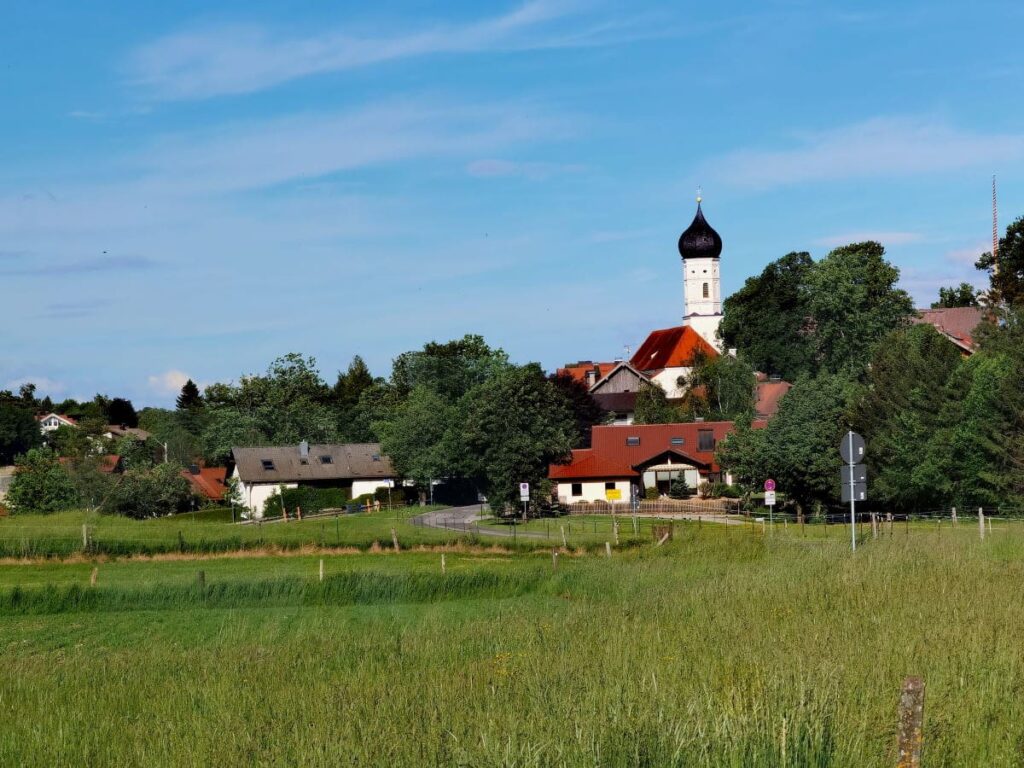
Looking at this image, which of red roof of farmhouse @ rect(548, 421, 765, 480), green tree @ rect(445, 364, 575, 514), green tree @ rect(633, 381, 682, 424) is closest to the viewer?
green tree @ rect(445, 364, 575, 514)

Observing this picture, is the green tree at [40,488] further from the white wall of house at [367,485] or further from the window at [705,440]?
the window at [705,440]

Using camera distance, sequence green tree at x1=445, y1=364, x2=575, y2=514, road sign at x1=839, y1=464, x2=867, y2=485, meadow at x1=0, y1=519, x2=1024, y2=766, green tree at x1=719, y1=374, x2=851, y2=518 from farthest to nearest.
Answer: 1. green tree at x1=445, y1=364, x2=575, y2=514
2. green tree at x1=719, y1=374, x2=851, y2=518
3. road sign at x1=839, y1=464, x2=867, y2=485
4. meadow at x1=0, y1=519, x2=1024, y2=766

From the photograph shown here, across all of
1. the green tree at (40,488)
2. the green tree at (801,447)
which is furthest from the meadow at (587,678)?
the green tree at (40,488)

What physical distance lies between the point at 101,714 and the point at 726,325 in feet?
333

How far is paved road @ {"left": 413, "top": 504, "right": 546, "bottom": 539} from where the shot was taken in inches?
2406

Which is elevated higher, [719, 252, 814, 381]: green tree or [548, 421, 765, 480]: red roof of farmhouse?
[719, 252, 814, 381]: green tree

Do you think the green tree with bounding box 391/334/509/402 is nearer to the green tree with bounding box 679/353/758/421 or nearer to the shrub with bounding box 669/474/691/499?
the green tree with bounding box 679/353/758/421

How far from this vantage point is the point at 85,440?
134 meters

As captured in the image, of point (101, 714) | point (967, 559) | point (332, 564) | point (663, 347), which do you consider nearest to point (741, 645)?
point (101, 714)

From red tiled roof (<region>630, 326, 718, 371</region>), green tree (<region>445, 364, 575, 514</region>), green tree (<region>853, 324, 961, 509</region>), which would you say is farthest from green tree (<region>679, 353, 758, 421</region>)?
green tree (<region>853, 324, 961, 509</region>)

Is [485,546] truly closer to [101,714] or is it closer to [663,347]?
[101,714]

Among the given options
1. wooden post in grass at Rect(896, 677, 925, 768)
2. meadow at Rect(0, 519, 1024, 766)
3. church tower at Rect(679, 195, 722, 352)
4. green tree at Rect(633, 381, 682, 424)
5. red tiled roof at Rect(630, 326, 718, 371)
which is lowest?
meadow at Rect(0, 519, 1024, 766)

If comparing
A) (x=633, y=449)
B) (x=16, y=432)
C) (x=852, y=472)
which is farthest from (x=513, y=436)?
(x=16, y=432)

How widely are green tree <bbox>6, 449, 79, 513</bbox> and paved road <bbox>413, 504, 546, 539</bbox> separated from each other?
72.8 ft
